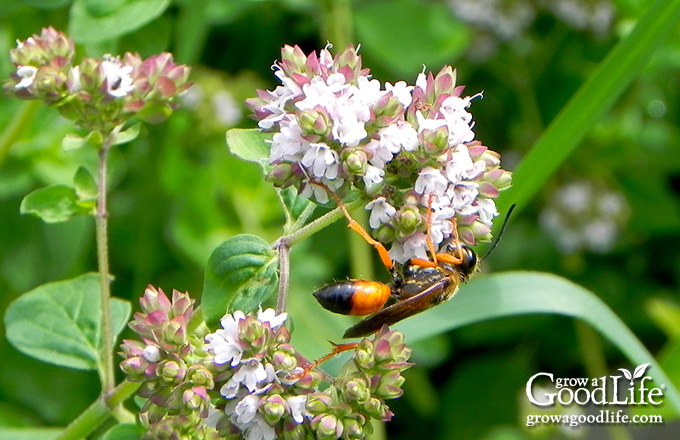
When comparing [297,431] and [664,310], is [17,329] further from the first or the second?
[664,310]

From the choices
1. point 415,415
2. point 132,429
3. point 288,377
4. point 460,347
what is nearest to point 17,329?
point 132,429

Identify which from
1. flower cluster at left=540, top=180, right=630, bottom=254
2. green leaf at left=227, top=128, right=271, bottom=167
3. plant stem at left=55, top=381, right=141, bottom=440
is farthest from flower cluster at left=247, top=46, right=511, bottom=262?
flower cluster at left=540, top=180, right=630, bottom=254

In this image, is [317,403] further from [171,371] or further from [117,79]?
[117,79]

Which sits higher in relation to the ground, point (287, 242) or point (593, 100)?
point (593, 100)

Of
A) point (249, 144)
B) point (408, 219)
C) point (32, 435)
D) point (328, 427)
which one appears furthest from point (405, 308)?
point (32, 435)

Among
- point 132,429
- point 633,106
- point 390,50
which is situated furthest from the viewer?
point 633,106

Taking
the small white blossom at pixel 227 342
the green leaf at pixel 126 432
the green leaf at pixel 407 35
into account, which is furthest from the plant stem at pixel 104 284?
the green leaf at pixel 407 35

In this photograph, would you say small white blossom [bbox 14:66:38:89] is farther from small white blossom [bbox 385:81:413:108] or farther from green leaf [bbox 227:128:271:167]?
small white blossom [bbox 385:81:413:108]
